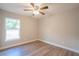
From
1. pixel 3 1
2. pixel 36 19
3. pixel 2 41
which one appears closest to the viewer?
pixel 3 1

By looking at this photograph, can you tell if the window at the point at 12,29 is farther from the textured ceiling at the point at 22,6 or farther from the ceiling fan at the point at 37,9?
the ceiling fan at the point at 37,9

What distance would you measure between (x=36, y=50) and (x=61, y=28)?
2.02ft

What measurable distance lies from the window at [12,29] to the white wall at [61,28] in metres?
0.41

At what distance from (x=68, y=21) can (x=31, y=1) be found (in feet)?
2.56

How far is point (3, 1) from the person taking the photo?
3.05 ft

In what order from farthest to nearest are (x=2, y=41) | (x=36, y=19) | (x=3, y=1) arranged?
(x=36, y=19) < (x=2, y=41) < (x=3, y=1)

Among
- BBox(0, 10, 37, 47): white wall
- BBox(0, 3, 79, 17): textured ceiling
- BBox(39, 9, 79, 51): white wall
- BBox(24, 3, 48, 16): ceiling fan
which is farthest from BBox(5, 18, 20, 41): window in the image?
BBox(39, 9, 79, 51): white wall

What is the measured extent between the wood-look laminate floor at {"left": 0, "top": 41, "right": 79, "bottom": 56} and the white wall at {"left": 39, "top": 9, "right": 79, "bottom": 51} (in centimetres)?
12

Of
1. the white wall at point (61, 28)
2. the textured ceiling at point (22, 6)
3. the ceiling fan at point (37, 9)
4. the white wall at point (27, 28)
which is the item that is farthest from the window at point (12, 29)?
the white wall at point (61, 28)

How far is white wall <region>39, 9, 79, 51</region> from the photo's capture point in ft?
4.08

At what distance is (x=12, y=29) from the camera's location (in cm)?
109

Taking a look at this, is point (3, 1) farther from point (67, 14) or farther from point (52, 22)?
point (67, 14)

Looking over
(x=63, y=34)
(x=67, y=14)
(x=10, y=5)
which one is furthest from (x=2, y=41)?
(x=67, y=14)

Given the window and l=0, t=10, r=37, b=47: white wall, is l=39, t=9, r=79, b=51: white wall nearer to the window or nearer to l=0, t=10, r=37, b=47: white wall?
l=0, t=10, r=37, b=47: white wall
